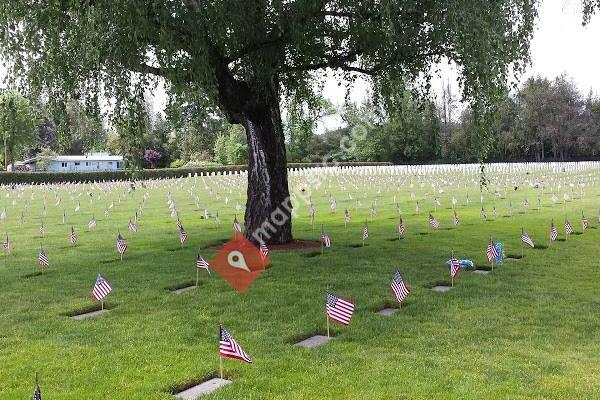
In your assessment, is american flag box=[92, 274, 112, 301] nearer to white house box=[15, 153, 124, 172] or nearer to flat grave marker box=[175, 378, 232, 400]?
flat grave marker box=[175, 378, 232, 400]

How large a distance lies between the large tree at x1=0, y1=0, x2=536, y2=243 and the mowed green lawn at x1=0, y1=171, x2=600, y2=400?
9.07ft

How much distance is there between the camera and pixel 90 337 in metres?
6.20

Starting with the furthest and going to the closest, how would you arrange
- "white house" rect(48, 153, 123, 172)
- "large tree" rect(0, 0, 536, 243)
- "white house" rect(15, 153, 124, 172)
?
"white house" rect(48, 153, 123, 172) → "white house" rect(15, 153, 124, 172) → "large tree" rect(0, 0, 536, 243)

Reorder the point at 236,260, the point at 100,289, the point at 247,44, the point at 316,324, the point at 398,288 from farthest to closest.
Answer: the point at 236,260, the point at 247,44, the point at 100,289, the point at 398,288, the point at 316,324

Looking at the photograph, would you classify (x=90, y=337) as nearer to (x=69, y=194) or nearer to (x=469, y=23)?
(x=469, y=23)

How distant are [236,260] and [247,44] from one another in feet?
12.7

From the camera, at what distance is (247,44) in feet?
29.7

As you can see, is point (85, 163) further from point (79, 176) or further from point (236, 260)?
point (236, 260)

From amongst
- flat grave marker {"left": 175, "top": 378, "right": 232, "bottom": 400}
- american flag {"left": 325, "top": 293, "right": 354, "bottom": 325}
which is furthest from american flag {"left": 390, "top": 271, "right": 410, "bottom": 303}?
flat grave marker {"left": 175, "top": 378, "right": 232, "bottom": 400}

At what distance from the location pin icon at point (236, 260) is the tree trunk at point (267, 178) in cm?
86

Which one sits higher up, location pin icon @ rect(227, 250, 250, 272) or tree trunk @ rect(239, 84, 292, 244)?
tree trunk @ rect(239, 84, 292, 244)

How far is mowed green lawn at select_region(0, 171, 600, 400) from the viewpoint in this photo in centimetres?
479

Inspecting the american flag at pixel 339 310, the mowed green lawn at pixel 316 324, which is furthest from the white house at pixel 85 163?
the american flag at pixel 339 310

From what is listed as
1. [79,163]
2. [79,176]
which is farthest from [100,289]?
[79,163]
